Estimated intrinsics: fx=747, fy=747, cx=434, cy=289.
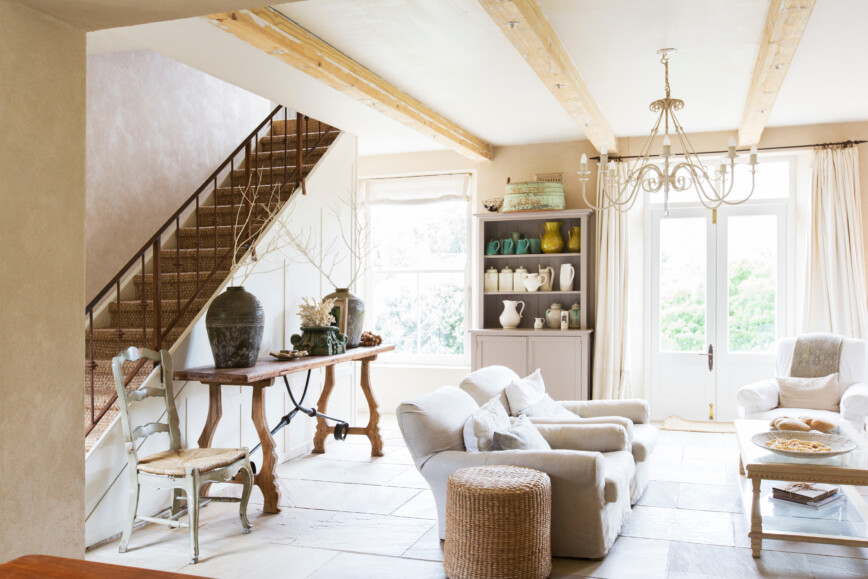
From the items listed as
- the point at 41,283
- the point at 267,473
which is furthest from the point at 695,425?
the point at 41,283

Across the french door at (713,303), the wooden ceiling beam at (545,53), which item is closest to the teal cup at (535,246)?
the french door at (713,303)

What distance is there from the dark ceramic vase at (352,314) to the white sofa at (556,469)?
1845mm

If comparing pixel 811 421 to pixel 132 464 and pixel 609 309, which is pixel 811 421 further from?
pixel 132 464

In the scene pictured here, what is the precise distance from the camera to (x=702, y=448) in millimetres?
5996

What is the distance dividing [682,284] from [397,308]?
2.94 meters

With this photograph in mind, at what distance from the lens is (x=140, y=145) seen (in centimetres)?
570

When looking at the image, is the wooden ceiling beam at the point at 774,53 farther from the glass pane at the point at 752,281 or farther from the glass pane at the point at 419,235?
the glass pane at the point at 419,235

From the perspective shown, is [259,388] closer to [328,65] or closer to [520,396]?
[520,396]

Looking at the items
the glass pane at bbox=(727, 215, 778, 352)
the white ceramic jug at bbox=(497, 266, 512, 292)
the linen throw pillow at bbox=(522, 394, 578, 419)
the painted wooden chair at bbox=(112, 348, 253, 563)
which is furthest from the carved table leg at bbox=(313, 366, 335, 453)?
the glass pane at bbox=(727, 215, 778, 352)

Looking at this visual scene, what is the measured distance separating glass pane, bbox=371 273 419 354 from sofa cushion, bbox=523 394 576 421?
331 cm

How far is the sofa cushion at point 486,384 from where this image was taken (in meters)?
4.38

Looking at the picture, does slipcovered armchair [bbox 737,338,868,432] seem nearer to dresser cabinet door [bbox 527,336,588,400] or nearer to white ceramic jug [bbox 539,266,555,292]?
dresser cabinet door [bbox 527,336,588,400]

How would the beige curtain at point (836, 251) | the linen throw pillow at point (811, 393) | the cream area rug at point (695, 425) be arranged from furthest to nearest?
1. the cream area rug at point (695, 425)
2. the beige curtain at point (836, 251)
3. the linen throw pillow at point (811, 393)

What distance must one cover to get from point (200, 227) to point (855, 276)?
5.37 meters
